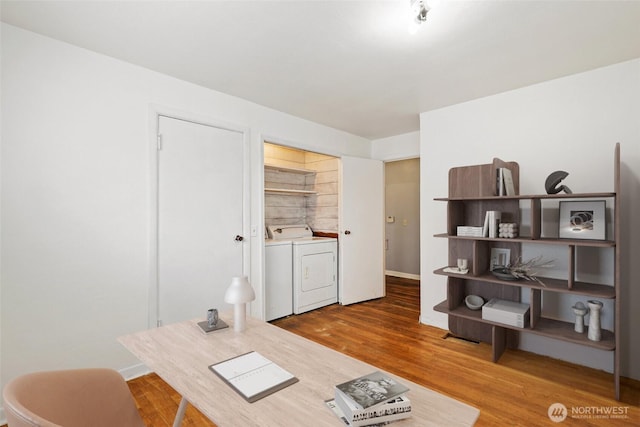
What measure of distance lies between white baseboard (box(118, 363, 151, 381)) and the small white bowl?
2.81 m

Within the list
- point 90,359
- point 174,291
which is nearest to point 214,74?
point 174,291

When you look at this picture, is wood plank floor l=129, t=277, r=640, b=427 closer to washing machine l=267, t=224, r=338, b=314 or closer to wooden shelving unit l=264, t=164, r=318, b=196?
washing machine l=267, t=224, r=338, b=314

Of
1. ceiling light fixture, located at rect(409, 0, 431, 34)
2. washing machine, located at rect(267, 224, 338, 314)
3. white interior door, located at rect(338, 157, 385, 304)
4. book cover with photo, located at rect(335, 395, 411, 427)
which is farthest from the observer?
white interior door, located at rect(338, 157, 385, 304)

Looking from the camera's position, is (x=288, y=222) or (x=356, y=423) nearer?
(x=356, y=423)

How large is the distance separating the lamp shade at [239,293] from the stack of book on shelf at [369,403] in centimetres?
65

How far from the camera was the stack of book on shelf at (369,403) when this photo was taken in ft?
2.71

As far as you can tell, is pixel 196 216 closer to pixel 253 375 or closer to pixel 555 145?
pixel 253 375

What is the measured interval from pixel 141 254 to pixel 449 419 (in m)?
2.35

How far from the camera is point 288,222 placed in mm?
4492

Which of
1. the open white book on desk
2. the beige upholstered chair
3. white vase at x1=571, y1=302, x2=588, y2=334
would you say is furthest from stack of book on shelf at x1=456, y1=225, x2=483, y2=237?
the beige upholstered chair

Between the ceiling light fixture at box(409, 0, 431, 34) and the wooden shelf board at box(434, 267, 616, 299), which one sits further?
the wooden shelf board at box(434, 267, 616, 299)

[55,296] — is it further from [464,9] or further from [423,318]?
[423,318]

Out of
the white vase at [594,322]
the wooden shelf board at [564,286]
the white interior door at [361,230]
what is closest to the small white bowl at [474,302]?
the wooden shelf board at [564,286]

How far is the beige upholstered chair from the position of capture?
879 mm
